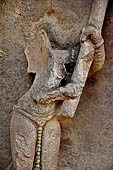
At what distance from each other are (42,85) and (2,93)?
39cm

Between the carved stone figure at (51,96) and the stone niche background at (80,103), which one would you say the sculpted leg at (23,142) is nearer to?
the carved stone figure at (51,96)

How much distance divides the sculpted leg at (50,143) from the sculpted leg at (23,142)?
0.22ft

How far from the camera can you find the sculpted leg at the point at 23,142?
6.08ft

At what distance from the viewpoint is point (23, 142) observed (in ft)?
6.09

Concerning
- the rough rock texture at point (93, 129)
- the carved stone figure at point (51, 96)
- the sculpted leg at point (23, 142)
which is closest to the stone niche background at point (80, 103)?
the rough rock texture at point (93, 129)

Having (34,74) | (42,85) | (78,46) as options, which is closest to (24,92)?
(34,74)

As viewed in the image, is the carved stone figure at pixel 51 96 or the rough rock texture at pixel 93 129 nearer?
the carved stone figure at pixel 51 96

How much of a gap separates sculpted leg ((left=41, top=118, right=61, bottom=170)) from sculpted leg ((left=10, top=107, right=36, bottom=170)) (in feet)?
0.22

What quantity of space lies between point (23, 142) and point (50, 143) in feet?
0.54

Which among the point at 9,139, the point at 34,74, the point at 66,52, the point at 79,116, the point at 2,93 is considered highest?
the point at 66,52

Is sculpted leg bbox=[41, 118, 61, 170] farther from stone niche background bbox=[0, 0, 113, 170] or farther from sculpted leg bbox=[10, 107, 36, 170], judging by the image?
stone niche background bbox=[0, 0, 113, 170]

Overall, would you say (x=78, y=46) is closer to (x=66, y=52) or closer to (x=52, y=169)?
(x=66, y=52)

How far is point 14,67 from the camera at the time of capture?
2074mm

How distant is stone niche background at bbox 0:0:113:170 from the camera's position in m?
2.03
